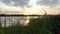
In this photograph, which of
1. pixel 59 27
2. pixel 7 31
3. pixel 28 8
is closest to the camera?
pixel 7 31

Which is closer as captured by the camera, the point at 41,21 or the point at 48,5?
the point at 41,21

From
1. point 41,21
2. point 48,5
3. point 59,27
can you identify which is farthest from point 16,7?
point 41,21

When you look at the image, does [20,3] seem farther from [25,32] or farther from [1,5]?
[25,32]

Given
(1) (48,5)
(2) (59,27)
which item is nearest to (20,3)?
(1) (48,5)

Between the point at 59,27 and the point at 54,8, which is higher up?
the point at 54,8

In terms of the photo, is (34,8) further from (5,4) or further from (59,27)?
(59,27)

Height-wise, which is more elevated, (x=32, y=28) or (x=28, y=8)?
(x=28, y=8)

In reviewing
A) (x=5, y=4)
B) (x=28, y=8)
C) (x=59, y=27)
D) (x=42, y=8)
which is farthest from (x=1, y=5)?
(x=59, y=27)

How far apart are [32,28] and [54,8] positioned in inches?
43.2

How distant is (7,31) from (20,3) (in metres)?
1.10

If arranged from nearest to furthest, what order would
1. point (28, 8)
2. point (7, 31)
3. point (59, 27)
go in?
point (7, 31) → point (59, 27) → point (28, 8)

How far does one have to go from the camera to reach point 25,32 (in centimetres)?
125

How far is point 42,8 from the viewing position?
2184 millimetres

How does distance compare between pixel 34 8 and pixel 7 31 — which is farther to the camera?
pixel 34 8
